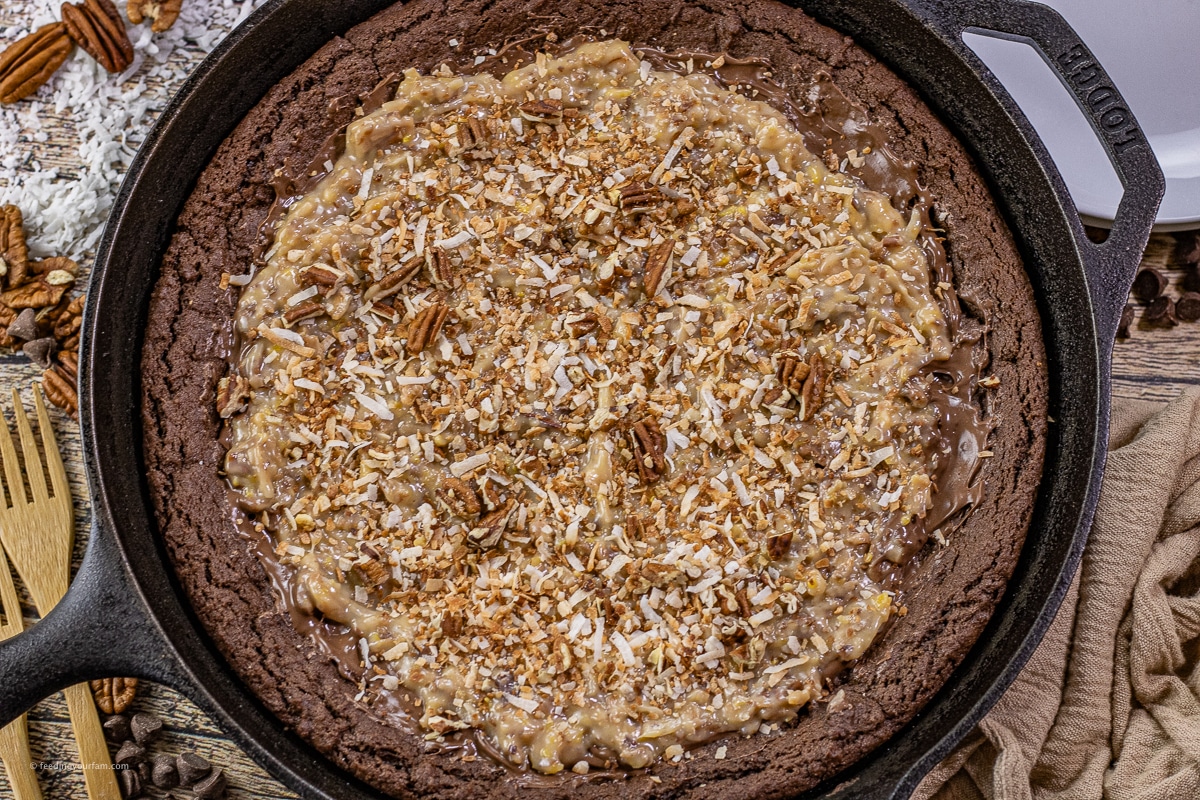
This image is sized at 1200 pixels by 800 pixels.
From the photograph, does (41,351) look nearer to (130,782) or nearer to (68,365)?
(68,365)

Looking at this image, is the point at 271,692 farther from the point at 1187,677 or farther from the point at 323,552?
the point at 1187,677

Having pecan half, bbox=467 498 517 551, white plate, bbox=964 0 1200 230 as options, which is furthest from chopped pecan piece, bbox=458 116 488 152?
white plate, bbox=964 0 1200 230

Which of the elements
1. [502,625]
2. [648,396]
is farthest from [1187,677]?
[502,625]

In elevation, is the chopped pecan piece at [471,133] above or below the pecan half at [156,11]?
below

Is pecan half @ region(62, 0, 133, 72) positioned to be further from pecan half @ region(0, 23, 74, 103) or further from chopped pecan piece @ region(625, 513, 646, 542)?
chopped pecan piece @ region(625, 513, 646, 542)

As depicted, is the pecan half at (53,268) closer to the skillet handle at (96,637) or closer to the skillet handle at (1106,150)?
the skillet handle at (96,637)

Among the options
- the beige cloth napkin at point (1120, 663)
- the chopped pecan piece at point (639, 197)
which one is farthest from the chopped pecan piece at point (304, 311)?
the beige cloth napkin at point (1120, 663)
